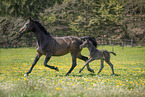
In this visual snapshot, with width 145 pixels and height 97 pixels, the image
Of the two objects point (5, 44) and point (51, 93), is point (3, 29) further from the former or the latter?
point (51, 93)

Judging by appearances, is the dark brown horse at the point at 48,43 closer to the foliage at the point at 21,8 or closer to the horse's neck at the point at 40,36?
the horse's neck at the point at 40,36

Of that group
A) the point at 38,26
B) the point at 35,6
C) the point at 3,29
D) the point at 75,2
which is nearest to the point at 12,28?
the point at 3,29

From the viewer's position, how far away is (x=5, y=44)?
46.0m

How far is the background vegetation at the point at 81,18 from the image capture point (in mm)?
47375

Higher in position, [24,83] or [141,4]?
[141,4]

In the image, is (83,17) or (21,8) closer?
(83,17)

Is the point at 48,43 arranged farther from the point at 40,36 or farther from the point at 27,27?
the point at 27,27

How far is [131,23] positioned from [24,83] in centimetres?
4739

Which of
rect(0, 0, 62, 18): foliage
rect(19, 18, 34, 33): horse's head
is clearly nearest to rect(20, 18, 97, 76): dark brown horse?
rect(19, 18, 34, 33): horse's head

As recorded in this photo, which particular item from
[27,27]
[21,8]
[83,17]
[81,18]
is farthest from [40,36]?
[21,8]

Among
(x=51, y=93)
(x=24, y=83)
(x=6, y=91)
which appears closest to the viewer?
(x=51, y=93)

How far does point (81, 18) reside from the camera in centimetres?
4822

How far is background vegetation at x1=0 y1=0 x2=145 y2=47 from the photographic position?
47.4 m

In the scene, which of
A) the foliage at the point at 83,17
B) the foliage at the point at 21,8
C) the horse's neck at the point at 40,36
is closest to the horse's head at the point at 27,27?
the horse's neck at the point at 40,36
